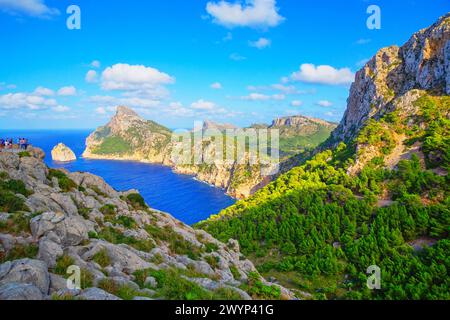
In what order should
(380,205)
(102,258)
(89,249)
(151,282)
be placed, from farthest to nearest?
(380,205) → (89,249) → (102,258) → (151,282)

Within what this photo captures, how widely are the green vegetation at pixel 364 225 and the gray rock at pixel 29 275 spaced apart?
36.1 m

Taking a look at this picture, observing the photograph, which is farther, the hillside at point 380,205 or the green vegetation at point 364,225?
the hillside at point 380,205

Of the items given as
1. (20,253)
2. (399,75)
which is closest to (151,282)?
(20,253)

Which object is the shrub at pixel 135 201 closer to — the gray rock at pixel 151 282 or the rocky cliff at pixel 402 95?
the gray rock at pixel 151 282

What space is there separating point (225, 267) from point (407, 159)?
6771 cm

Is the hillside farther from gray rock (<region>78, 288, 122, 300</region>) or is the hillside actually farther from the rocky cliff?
gray rock (<region>78, 288, 122, 300</region>)

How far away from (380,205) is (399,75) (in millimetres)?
Result: 72715

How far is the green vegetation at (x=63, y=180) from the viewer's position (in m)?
31.5

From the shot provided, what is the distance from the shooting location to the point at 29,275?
43.1ft

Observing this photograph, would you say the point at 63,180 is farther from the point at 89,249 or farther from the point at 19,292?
the point at 19,292

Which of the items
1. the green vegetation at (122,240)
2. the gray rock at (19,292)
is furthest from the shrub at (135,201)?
the gray rock at (19,292)

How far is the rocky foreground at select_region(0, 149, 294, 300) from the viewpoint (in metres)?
13.9

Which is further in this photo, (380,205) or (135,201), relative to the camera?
(380,205)


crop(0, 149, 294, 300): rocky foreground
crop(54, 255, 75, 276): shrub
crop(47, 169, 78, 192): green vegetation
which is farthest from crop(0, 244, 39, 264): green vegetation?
crop(47, 169, 78, 192): green vegetation
